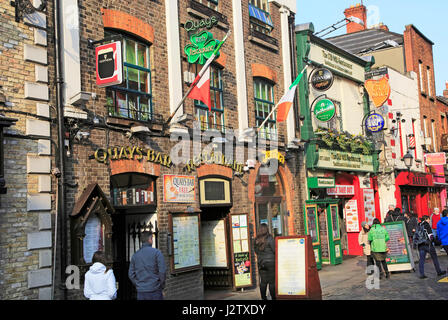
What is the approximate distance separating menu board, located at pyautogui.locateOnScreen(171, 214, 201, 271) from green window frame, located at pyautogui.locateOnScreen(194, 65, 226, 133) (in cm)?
251

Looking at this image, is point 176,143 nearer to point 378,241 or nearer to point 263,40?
point 263,40

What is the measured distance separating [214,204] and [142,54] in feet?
13.7

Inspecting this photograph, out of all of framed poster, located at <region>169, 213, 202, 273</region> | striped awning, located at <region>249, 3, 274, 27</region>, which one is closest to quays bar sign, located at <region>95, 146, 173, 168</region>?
framed poster, located at <region>169, 213, 202, 273</region>

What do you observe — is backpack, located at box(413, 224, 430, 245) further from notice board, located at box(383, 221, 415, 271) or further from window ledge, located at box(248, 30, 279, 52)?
window ledge, located at box(248, 30, 279, 52)

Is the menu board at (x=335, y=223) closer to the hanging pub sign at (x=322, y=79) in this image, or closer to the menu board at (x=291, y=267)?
the hanging pub sign at (x=322, y=79)

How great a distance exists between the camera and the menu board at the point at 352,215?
20750mm

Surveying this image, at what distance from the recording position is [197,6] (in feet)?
44.1

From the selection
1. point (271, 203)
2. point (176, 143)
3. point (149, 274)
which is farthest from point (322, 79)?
point (149, 274)

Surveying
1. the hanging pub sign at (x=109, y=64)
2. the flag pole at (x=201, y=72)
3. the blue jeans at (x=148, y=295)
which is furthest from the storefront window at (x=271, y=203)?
the blue jeans at (x=148, y=295)

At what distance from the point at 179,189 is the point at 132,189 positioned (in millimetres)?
1428

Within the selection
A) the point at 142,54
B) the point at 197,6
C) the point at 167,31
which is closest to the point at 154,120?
the point at 142,54

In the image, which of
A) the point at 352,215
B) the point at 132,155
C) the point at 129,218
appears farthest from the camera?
the point at 352,215

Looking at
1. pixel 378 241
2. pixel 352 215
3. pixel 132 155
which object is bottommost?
pixel 378 241

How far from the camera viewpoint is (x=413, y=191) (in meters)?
26.7
